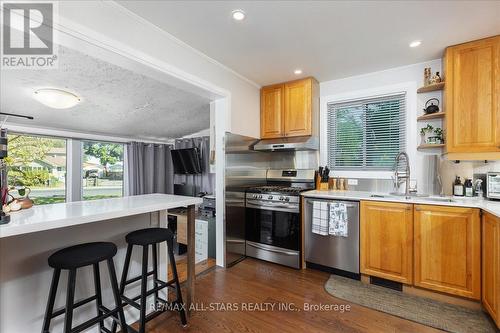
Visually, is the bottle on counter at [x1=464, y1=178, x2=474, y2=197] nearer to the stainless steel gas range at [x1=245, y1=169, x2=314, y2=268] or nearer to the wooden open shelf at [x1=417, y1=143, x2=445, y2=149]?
the wooden open shelf at [x1=417, y1=143, x2=445, y2=149]

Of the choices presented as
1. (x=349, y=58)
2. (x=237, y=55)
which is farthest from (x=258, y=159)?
(x=349, y=58)

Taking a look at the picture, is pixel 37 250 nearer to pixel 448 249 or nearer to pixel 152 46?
pixel 152 46

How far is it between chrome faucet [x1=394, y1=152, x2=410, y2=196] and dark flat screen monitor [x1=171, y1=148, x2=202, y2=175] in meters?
3.62

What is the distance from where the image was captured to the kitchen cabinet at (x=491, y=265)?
5.55 ft

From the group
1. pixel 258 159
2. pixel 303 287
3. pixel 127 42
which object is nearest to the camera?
pixel 127 42

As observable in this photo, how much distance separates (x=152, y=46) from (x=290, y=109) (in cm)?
198

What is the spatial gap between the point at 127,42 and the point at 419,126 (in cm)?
325

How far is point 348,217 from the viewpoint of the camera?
256 cm

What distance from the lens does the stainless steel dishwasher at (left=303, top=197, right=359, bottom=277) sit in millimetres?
2547

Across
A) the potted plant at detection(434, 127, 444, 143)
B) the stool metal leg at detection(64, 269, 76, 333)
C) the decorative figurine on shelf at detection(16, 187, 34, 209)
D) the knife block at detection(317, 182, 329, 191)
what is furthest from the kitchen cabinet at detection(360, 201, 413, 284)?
the decorative figurine on shelf at detection(16, 187, 34, 209)

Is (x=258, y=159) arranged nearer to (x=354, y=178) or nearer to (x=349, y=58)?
(x=354, y=178)

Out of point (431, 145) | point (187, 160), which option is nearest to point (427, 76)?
point (431, 145)

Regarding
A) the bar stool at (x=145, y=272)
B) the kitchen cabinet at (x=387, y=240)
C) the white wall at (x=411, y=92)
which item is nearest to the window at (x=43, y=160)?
the bar stool at (x=145, y=272)

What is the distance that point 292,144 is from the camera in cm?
313
